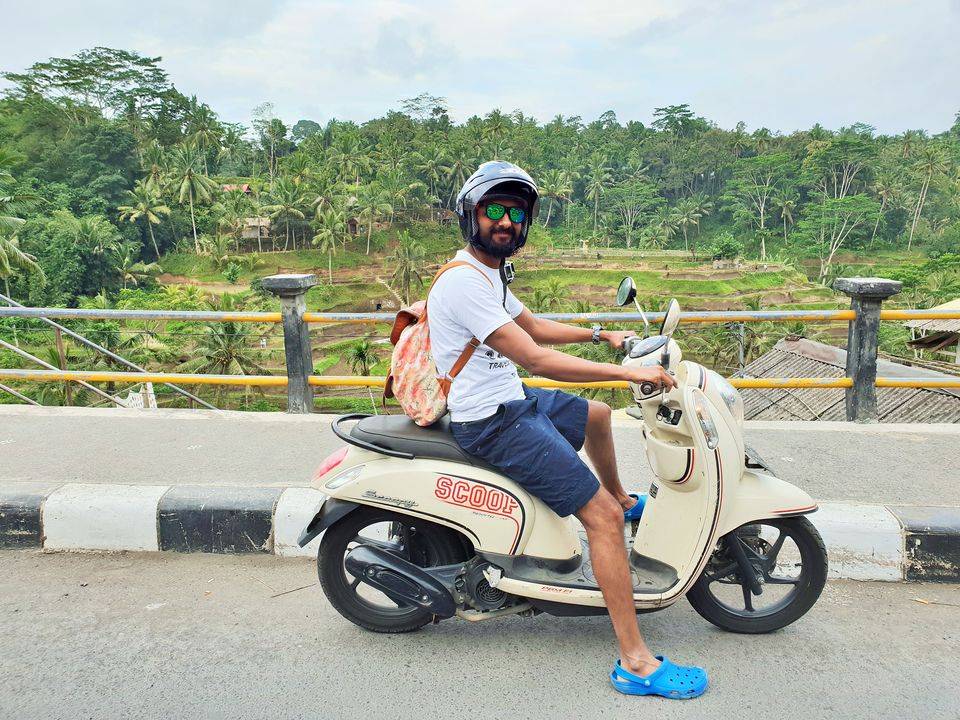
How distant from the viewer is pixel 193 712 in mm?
2344

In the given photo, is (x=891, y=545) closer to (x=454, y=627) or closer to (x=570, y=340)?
(x=570, y=340)

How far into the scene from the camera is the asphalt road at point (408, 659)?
7.75 feet

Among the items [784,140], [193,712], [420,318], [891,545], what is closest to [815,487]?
[891,545]

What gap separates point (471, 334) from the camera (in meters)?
2.53

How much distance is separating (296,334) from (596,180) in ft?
243

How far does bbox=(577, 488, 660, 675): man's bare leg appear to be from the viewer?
8.07 feet

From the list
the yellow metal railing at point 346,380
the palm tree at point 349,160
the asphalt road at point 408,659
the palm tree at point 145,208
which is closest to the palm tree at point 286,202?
the palm tree at point 145,208

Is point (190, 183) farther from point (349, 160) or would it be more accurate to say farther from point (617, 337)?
point (617, 337)

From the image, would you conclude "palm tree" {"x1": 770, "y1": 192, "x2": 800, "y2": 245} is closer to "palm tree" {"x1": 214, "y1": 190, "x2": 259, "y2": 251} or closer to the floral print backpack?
"palm tree" {"x1": 214, "y1": 190, "x2": 259, "y2": 251}

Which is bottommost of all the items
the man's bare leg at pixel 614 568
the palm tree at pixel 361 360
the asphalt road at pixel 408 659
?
the palm tree at pixel 361 360

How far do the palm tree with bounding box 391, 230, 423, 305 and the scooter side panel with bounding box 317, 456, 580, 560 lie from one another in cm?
5104

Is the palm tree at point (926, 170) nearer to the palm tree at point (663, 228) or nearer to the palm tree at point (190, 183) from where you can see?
the palm tree at point (663, 228)

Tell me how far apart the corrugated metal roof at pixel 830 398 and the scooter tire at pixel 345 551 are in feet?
25.7

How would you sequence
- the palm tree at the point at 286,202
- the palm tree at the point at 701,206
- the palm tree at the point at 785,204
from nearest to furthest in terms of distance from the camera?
1. the palm tree at the point at 286,202
2. the palm tree at the point at 785,204
3. the palm tree at the point at 701,206
